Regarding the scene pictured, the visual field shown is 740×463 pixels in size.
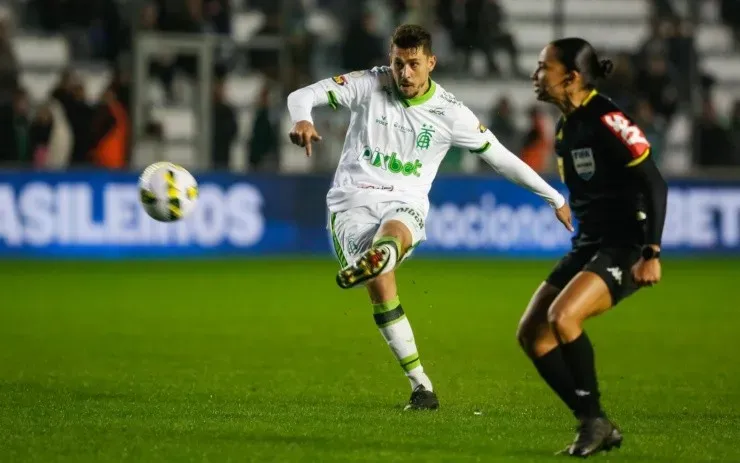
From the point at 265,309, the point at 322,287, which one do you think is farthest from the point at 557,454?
the point at 322,287

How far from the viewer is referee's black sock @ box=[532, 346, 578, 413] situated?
6.87 meters

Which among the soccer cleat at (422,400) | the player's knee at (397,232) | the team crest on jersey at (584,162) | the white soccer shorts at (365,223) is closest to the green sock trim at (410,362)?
the soccer cleat at (422,400)

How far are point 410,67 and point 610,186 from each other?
1880mm

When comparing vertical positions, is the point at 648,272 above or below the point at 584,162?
below

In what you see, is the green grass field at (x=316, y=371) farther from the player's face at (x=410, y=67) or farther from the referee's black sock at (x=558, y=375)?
the player's face at (x=410, y=67)

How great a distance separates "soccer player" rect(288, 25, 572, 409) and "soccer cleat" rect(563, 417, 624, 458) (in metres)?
1.70

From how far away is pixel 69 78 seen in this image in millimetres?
19844

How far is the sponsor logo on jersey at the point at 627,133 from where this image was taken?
260 inches

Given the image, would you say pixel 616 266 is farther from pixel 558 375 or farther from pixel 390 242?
pixel 390 242

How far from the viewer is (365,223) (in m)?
8.38

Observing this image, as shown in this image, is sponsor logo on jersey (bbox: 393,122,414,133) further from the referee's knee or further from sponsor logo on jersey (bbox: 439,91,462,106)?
the referee's knee

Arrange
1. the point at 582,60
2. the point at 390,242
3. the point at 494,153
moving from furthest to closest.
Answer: the point at 494,153, the point at 390,242, the point at 582,60

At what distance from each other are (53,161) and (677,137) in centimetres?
1000

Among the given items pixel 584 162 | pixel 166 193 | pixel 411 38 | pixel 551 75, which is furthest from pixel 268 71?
pixel 584 162
